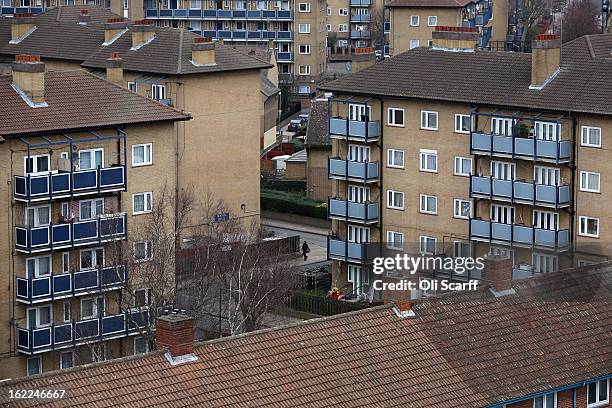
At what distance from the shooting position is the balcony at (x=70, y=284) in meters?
67.8

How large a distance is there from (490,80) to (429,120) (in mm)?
3327

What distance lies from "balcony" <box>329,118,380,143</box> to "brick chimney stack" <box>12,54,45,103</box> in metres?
16.3

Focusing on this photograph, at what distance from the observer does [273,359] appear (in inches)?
1857

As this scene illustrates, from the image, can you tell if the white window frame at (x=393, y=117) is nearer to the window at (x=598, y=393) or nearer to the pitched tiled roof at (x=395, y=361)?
the pitched tiled roof at (x=395, y=361)

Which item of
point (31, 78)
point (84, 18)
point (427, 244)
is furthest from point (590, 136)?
point (84, 18)

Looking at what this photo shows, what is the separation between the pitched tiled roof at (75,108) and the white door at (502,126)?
43.1 ft

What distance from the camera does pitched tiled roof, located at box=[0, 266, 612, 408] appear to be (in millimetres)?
44688

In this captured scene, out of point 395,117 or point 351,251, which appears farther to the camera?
point 351,251

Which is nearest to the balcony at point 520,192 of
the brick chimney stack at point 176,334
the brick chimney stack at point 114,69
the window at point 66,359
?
the brick chimney stack at point 114,69

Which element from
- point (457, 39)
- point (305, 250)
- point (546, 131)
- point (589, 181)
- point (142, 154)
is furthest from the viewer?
point (305, 250)

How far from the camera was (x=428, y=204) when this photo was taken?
8081cm

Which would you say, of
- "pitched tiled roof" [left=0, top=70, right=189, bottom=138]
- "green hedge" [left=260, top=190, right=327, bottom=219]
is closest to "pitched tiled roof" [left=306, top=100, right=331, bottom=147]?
"green hedge" [left=260, top=190, right=327, bottom=219]

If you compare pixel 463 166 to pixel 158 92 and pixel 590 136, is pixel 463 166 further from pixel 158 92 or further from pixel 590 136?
pixel 158 92

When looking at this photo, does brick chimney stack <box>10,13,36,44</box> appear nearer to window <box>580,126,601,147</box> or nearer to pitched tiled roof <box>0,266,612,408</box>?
window <box>580,126,601,147</box>
